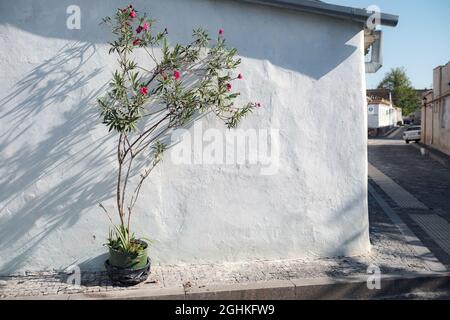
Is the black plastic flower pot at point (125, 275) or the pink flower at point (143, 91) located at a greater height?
the pink flower at point (143, 91)

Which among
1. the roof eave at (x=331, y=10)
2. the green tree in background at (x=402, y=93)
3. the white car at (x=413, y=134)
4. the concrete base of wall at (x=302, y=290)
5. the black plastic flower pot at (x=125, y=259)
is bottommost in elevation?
the concrete base of wall at (x=302, y=290)

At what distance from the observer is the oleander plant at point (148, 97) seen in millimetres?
4914

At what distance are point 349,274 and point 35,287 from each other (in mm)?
3729

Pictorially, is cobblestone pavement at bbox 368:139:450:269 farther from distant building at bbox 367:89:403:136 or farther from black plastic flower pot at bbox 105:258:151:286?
distant building at bbox 367:89:403:136

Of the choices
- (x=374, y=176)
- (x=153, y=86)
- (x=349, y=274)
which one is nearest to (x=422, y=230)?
(x=349, y=274)

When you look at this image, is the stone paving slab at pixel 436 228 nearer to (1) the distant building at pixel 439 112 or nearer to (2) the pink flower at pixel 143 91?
(2) the pink flower at pixel 143 91

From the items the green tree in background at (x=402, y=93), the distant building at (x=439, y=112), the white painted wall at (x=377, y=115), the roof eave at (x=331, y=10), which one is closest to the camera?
the roof eave at (x=331, y=10)

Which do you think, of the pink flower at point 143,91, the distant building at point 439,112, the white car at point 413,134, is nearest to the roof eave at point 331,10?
the pink flower at point 143,91

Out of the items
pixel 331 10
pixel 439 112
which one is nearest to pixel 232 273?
pixel 331 10

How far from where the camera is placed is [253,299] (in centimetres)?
488

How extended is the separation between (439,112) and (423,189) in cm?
1212

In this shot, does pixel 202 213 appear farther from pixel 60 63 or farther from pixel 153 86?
pixel 60 63

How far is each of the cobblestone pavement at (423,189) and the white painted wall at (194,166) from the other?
65.0 inches

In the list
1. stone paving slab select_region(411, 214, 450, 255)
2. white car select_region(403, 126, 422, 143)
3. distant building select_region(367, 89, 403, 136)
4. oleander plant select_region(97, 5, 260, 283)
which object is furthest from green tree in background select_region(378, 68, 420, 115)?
oleander plant select_region(97, 5, 260, 283)
